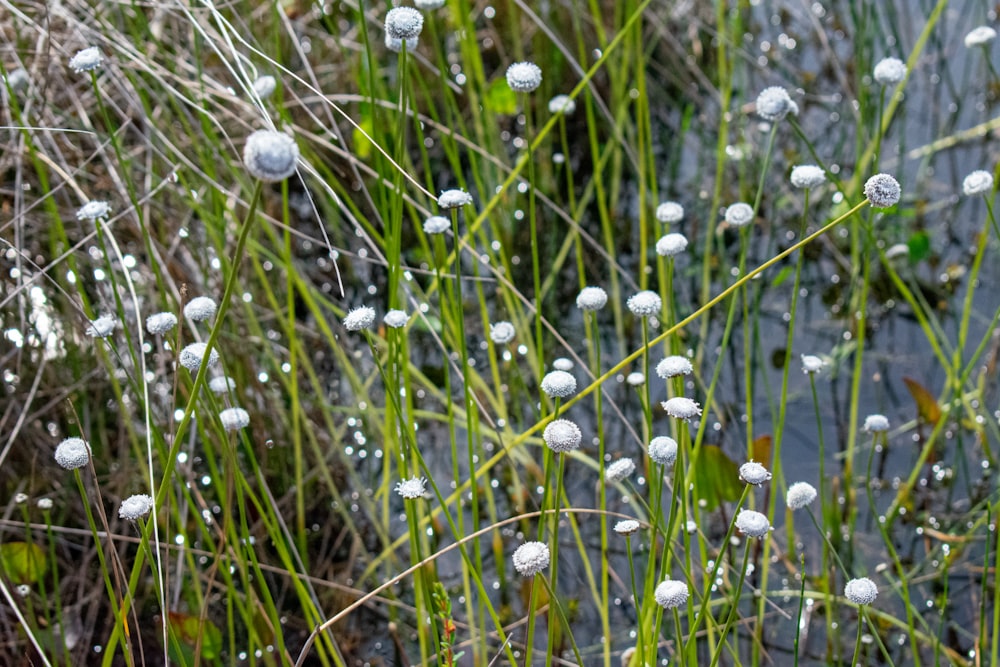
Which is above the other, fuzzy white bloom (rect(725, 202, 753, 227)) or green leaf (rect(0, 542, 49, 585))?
fuzzy white bloom (rect(725, 202, 753, 227))

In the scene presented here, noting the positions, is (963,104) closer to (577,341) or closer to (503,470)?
(577,341)

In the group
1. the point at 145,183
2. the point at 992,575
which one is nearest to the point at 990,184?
the point at 992,575

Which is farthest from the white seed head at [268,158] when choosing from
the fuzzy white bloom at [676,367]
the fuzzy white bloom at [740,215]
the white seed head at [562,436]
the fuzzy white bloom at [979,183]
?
the fuzzy white bloom at [979,183]

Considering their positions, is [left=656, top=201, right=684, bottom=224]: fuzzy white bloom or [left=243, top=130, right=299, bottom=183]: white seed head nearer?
[left=243, top=130, right=299, bottom=183]: white seed head

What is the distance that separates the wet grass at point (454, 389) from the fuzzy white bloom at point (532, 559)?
126mm

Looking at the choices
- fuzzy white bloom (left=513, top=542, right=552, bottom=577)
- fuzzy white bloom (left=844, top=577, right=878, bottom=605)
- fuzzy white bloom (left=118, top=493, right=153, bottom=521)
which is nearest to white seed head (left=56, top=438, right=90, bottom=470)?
fuzzy white bloom (left=118, top=493, right=153, bottom=521)

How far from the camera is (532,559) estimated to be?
695 millimetres

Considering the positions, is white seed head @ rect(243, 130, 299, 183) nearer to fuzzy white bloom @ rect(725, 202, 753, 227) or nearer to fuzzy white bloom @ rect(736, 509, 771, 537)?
fuzzy white bloom @ rect(736, 509, 771, 537)

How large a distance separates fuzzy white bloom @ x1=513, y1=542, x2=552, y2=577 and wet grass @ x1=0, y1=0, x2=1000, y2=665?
5.0 inches

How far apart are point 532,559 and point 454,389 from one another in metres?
1.00

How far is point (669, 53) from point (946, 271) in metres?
0.84

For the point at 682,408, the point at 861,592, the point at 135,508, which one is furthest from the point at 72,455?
the point at 861,592

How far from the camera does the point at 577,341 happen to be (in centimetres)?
174

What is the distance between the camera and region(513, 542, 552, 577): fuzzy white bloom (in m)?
0.69
